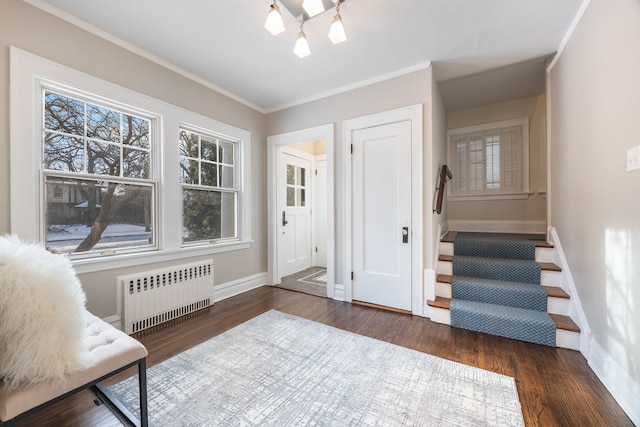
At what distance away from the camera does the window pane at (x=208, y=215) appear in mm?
2939

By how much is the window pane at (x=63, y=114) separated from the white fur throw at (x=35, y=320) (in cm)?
143

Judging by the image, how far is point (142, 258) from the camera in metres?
2.43

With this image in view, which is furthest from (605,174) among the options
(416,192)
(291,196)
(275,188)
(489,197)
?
(291,196)

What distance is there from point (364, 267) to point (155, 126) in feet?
8.86

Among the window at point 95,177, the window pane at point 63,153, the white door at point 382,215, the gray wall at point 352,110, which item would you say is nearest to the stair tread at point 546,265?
the gray wall at point 352,110

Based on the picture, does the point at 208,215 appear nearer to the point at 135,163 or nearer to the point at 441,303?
the point at 135,163

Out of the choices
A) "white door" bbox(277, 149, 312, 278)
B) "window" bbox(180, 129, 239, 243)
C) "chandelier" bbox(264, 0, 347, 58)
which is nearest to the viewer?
"chandelier" bbox(264, 0, 347, 58)

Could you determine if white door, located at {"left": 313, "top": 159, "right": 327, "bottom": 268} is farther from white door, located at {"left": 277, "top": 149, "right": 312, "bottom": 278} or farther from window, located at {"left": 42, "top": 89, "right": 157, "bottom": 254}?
window, located at {"left": 42, "top": 89, "right": 157, "bottom": 254}

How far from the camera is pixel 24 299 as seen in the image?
0.97 metres

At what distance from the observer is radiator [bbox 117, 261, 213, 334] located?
7.45 feet

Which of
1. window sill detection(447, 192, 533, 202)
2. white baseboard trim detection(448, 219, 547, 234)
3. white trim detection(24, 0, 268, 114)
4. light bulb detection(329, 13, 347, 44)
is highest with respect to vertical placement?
white trim detection(24, 0, 268, 114)

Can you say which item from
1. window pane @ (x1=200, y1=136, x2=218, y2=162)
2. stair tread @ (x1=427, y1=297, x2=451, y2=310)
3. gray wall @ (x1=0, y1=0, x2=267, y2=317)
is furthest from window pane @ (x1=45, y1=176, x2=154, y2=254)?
stair tread @ (x1=427, y1=297, x2=451, y2=310)

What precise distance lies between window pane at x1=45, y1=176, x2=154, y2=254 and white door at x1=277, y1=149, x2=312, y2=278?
1.74 metres

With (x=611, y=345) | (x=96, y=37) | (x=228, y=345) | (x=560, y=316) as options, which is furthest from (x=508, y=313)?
(x=96, y=37)
